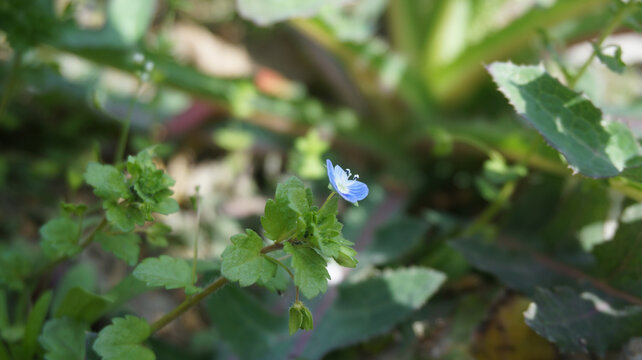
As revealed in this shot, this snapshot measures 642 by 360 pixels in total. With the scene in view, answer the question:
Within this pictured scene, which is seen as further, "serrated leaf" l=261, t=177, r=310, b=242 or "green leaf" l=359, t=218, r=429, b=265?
"green leaf" l=359, t=218, r=429, b=265

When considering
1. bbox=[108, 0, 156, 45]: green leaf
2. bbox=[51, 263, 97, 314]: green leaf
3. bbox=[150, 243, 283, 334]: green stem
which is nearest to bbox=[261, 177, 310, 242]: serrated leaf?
bbox=[150, 243, 283, 334]: green stem

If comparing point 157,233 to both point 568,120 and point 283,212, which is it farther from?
point 568,120

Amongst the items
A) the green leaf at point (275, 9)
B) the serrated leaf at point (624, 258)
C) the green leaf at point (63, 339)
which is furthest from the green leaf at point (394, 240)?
the green leaf at point (63, 339)

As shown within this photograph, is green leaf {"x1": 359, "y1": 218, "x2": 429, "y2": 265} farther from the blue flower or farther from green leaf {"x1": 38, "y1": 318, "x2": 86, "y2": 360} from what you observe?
green leaf {"x1": 38, "y1": 318, "x2": 86, "y2": 360}

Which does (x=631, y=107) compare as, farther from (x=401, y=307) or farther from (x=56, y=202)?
(x=56, y=202)

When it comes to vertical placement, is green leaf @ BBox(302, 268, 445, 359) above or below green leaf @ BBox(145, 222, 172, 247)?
below

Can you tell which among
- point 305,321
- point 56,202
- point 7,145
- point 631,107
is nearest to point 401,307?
point 305,321
